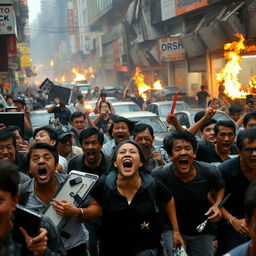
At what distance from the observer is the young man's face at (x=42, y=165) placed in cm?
404

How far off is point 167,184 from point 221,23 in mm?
20688

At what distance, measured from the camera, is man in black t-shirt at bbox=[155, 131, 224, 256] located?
14.6 ft

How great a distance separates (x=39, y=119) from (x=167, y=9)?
72.3 ft

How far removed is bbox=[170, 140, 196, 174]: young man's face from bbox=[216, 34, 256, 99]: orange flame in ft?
55.3

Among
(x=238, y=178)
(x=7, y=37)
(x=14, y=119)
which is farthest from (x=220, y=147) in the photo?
(x=7, y=37)

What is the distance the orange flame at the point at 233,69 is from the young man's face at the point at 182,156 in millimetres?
16851

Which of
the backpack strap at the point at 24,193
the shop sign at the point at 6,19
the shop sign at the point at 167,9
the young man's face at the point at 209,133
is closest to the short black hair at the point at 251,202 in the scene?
the backpack strap at the point at 24,193

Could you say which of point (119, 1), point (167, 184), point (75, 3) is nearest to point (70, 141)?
point (167, 184)

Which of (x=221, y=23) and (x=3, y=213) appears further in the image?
(x=221, y=23)

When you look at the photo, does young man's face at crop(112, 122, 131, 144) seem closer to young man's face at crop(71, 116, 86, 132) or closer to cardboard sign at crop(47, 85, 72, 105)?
young man's face at crop(71, 116, 86, 132)

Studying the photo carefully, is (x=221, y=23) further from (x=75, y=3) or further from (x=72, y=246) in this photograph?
(x=75, y=3)

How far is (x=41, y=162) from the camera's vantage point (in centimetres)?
409

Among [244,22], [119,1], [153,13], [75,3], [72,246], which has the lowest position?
[72,246]

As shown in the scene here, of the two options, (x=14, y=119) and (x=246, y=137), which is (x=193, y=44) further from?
(x=246, y=137)
